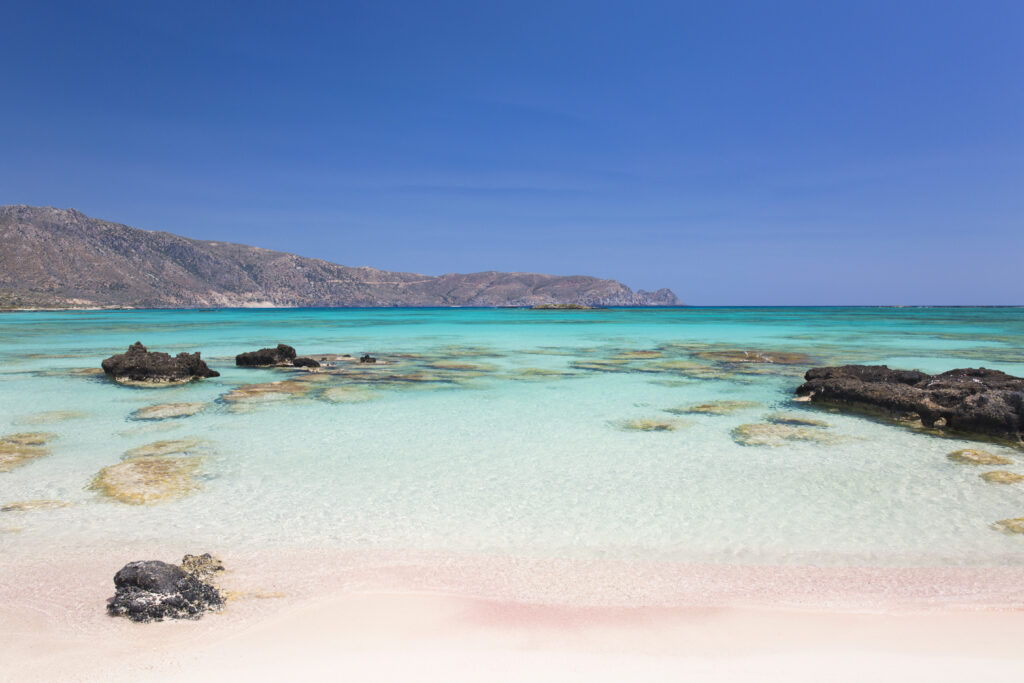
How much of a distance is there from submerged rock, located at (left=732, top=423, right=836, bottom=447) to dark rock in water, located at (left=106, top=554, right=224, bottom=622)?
7.46 m

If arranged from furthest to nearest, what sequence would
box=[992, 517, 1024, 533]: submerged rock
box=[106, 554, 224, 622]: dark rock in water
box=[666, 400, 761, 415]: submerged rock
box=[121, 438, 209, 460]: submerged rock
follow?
box=[666, 400, 761, 415]: submerged rock
box=[121, 438, 209, 460]: submerged rock
box=[992, 517, 1024, 533]: submerged rock
box=[106, 554, 224, 622]: dark rock in water

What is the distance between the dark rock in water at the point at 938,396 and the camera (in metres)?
9.15

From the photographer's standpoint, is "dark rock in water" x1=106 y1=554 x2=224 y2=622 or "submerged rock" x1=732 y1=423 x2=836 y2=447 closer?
"dark rock in water" x1=106 y1=554 x2=224 y2=622

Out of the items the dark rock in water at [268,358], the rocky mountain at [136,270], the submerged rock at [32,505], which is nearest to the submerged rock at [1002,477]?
the submerged rock at [32,505]

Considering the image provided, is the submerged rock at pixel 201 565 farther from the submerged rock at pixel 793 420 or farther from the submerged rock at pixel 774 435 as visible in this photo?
the submerged rock at pixel 793 420

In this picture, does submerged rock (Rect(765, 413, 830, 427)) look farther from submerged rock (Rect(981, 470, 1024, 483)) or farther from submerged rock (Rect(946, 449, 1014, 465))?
submerged rock (Rect(981, 470, 1024, 483))

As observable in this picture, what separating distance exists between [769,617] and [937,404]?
8.25 meters

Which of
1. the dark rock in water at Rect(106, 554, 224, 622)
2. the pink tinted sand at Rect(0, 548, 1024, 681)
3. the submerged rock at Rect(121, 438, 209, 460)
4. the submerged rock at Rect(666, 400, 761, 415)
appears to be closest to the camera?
the pink tinted sand at Rect(0, 548, 1024, 681)

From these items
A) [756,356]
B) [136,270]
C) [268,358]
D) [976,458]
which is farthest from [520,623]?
[136,270]

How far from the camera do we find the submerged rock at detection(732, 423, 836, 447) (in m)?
8.86

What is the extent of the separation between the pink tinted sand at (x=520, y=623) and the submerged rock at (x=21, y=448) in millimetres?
3689

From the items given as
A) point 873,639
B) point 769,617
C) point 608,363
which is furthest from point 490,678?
point 608,363

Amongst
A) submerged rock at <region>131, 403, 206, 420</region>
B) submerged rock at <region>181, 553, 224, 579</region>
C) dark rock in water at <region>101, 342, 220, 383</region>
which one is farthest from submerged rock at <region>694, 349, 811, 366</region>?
submerged rock at <region>181, 553, 224, 579</region>

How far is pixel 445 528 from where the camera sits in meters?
5.67
